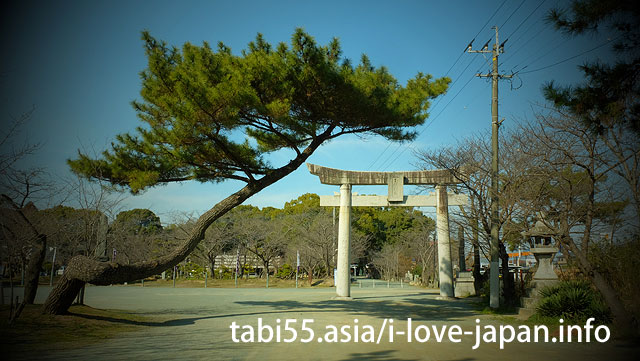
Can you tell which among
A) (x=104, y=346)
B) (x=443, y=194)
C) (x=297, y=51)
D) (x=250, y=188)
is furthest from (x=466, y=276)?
(x=104, y=346)

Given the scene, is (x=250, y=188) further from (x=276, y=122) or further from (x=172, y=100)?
(x=172, y=100)

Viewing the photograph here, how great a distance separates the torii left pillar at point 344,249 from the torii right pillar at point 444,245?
14.0ft

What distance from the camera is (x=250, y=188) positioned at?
37.6ft

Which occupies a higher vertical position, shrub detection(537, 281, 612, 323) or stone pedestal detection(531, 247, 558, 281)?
stone pedestal detection(531, 247, 558, 281)

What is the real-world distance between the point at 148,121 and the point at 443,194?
526 inches

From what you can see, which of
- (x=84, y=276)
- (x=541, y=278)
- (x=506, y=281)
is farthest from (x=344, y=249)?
(x=84, y=276)

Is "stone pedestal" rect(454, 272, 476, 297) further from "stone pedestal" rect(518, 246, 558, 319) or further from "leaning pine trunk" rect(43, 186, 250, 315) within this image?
"leaning pine trunk" rect(43, 186, 250, 315)

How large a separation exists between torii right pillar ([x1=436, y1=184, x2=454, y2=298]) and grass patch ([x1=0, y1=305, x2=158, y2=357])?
12.9m

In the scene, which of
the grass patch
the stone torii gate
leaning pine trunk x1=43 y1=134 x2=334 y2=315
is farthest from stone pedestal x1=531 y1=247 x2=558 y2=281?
the grass patch

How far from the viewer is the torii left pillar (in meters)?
18.1

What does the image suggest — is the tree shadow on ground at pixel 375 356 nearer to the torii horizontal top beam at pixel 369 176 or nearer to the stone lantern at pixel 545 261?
the stone lantern at pixel 545 261

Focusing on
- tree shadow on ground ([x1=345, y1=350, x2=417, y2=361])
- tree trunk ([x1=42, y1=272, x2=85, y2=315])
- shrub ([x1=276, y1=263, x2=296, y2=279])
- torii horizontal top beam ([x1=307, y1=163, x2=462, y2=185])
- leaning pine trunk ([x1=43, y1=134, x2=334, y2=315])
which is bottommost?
shrub ([x1=276, y1=263, x2=296, y2=279])

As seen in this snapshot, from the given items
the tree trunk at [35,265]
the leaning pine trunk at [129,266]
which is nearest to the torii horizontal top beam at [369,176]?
the leaning pine trunk at [129,266]

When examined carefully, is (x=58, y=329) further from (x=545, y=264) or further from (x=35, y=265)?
(x=545, y=264)
